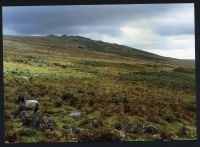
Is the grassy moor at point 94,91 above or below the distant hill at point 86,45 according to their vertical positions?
below

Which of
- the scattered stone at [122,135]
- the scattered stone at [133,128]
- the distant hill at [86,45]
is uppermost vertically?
the distant hill at [86,45]

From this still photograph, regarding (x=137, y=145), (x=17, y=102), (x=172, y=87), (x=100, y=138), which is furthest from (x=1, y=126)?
(x=172, y=87)

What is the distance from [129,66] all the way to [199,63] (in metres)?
1.29

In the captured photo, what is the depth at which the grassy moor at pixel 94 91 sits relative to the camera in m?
8.98

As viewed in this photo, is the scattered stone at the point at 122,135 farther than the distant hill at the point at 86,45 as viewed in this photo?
No

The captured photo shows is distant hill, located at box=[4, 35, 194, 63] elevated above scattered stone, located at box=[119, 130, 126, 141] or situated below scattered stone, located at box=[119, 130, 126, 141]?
above

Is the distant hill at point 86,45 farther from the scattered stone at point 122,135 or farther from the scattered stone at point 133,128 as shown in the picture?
the scattered stone at point 122,135

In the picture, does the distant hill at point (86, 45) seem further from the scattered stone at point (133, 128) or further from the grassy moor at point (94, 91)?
the scattered stone at point (133, 128)

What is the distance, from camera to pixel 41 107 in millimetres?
9086

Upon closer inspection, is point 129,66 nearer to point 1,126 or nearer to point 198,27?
point 198,27

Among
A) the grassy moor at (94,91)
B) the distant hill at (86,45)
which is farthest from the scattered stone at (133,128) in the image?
the distant hill at (86,45)

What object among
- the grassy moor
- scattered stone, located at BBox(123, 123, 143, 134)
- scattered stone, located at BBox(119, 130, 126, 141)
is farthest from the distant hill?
scattered stone, located at BBox(119, 130, 126, 141)

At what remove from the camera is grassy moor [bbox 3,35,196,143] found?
898 cm

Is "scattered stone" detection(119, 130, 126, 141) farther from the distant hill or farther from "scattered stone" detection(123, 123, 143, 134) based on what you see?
the distant hill
